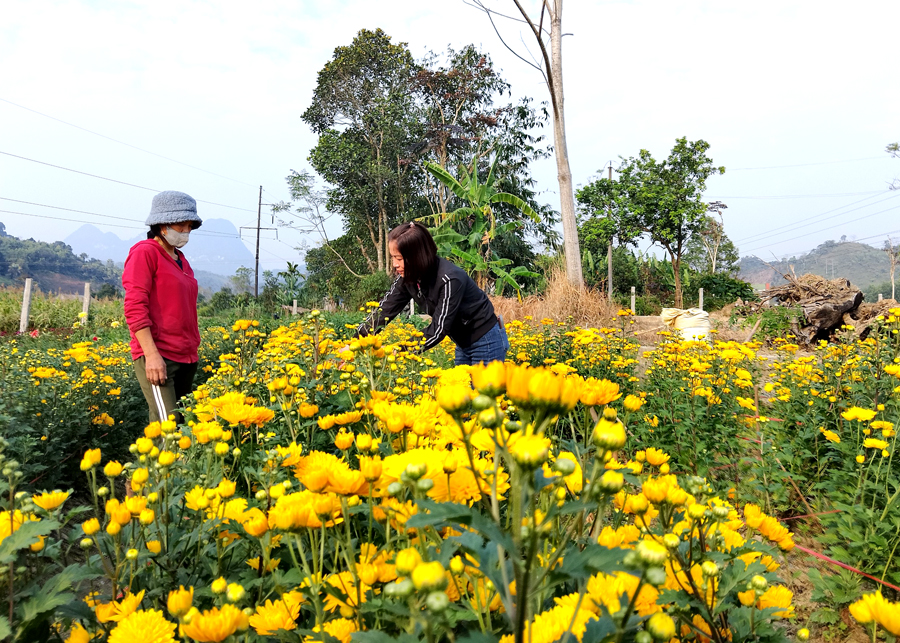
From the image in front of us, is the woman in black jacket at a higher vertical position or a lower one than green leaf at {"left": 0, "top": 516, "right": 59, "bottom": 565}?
higher

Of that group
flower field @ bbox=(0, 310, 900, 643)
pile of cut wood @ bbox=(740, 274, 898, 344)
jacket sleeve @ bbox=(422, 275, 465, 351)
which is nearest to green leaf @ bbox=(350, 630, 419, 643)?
flower field @ bbox=(0, 310, 900, 643)

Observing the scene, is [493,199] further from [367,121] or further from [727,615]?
[367,121]

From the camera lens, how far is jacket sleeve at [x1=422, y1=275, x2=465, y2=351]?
2.64 m

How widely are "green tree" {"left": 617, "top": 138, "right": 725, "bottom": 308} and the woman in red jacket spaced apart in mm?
23572

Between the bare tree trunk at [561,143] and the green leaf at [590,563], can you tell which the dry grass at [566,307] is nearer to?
the bare tree trunk at [561,143]

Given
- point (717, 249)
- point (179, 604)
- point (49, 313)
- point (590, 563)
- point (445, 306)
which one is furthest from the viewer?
point (717, 249)

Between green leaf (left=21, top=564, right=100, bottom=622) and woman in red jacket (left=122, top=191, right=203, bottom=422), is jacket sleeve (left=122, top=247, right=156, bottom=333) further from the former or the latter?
green leaf (left=21, top=564, right=100, bottom=622)

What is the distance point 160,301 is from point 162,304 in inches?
0.7

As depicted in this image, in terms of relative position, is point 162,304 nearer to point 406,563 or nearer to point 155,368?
point 155,368

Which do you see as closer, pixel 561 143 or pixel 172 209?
pixel 172 209

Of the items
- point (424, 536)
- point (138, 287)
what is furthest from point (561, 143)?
point (424, 536)

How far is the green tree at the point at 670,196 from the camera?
23.0 meters

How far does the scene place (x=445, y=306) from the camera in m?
2.64

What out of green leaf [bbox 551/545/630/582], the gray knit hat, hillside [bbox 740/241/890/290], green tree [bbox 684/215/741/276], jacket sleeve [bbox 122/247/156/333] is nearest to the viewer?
green leaf [bbox 551/545/630/582]
